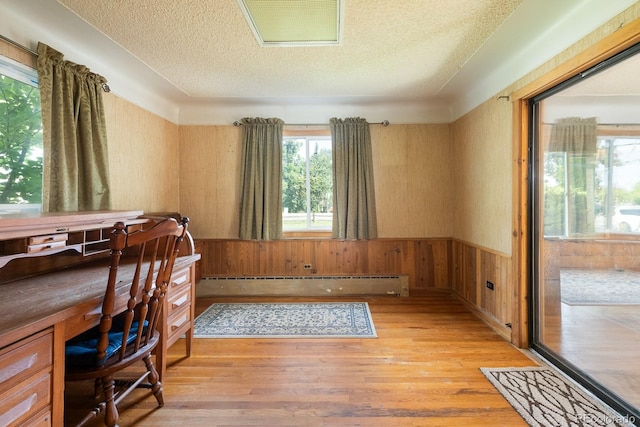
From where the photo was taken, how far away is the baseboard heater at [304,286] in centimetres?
349

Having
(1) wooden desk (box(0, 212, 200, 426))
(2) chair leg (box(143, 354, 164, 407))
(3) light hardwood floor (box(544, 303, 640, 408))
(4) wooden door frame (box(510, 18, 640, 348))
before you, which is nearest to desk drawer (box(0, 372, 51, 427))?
(1) wooden desk (box(0, 212, 200, 426))

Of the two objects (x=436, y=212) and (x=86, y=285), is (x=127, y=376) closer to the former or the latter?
(x=86, y=285)

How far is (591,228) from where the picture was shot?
1.79m

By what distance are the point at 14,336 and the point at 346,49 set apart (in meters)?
2.48

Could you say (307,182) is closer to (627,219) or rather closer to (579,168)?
(579,168)

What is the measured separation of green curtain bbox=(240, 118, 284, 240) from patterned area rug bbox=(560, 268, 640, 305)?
280 centimetres

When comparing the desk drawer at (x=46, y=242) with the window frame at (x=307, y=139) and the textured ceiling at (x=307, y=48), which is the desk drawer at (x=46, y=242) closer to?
the textured ceiling at (x=307, y=48)

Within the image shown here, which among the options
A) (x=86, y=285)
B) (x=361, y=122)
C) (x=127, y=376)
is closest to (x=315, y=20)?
(x=361, y=122)

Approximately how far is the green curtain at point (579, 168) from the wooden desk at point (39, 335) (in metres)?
2.83

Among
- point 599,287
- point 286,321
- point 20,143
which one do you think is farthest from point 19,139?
point 599,287

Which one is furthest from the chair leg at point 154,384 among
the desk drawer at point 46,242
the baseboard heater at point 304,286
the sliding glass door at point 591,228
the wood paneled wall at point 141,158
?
the sliding glass door at point 591,228

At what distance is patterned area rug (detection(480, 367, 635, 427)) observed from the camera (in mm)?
1459

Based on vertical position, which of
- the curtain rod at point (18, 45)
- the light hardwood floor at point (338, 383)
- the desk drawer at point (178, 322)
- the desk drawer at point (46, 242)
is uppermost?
the curtain rod at point (18, 45)

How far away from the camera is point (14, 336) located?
0.89m
